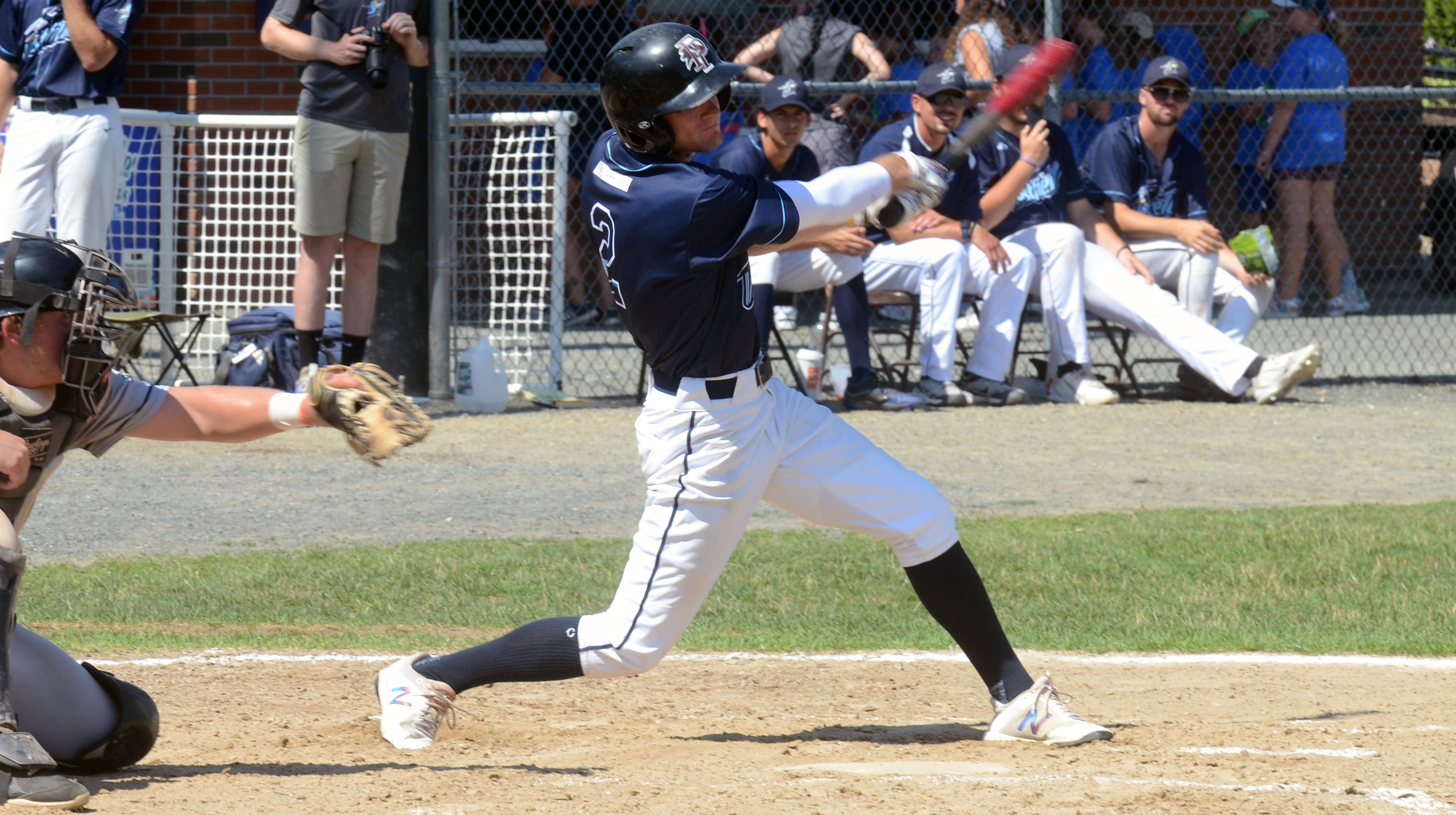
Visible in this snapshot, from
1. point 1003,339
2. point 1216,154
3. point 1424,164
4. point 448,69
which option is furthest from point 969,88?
point 1424,164

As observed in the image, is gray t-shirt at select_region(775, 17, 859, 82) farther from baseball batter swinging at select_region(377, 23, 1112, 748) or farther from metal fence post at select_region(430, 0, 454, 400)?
baseball batter swinging at select_region(377, 23, 1112, 748)

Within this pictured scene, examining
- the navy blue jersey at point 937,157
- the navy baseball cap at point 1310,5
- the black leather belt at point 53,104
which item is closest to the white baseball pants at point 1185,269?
the navy blue jersey at point 937,157

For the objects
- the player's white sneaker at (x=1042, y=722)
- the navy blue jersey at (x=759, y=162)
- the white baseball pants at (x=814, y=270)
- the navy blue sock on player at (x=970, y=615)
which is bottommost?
the white baseball pants at (x=814, y=270)

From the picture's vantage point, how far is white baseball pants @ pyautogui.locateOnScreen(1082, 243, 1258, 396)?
962cm

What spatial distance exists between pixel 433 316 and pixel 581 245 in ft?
10.2

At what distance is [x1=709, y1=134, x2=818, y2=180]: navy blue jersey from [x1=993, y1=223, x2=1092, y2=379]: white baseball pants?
144 centimetres

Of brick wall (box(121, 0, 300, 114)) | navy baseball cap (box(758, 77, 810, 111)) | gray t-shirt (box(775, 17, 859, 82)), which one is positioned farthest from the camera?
brick wall (box(121, 0, 300, 114))

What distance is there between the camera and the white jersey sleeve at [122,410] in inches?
152

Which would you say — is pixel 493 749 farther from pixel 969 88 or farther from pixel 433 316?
pixel 969 88

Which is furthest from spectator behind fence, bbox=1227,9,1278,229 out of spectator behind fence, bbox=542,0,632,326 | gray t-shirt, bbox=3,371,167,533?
gray t-shirt, bbox=3,371,167,533

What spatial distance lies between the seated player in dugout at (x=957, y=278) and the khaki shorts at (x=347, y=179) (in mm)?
2667

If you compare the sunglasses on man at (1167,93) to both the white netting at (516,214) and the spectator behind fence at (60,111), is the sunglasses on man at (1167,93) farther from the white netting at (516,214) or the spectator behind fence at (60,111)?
the spectator behind fence at (60,111)

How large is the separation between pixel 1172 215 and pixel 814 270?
2.56 meters

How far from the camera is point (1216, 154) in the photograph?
50.8 feet
